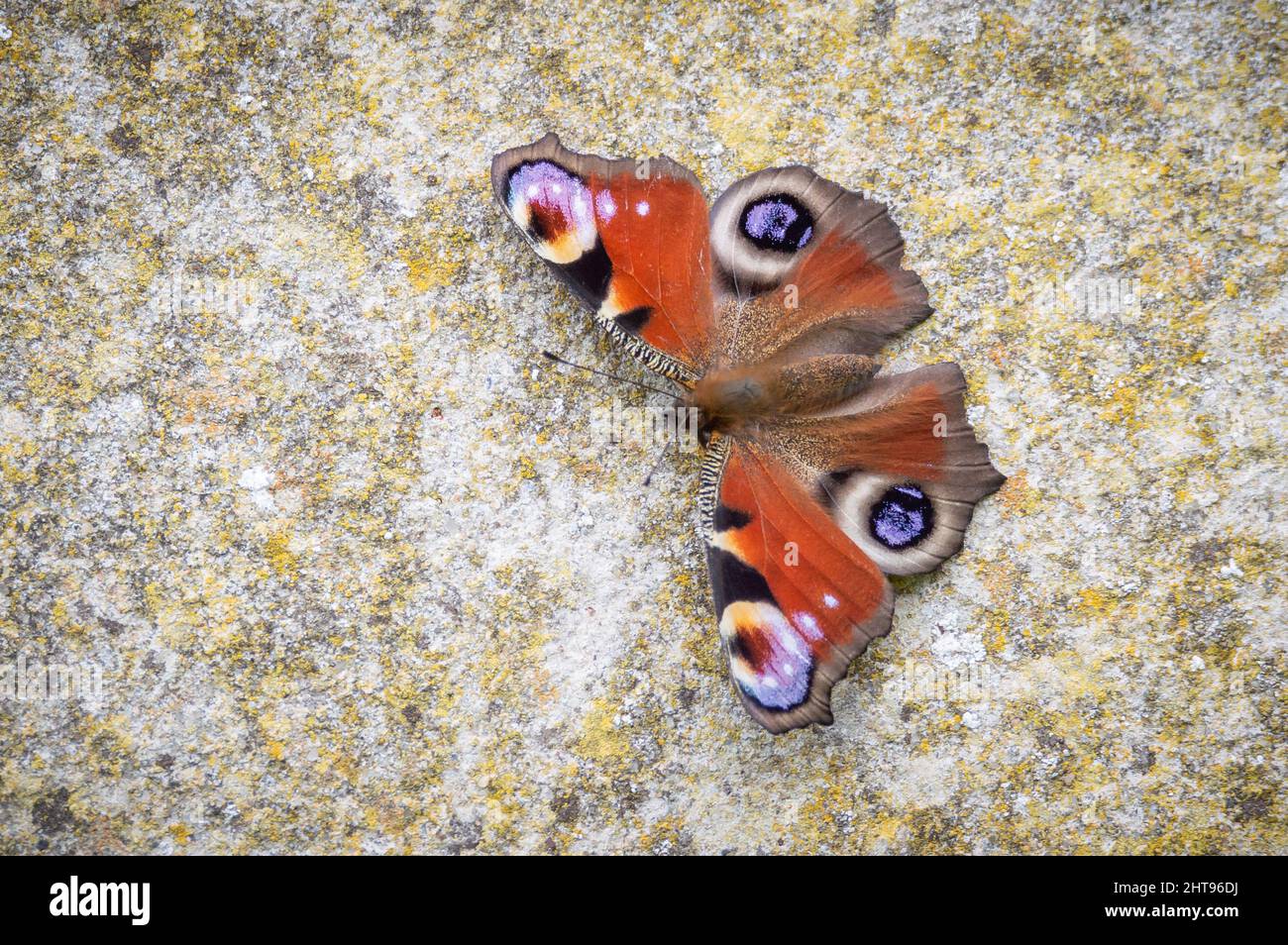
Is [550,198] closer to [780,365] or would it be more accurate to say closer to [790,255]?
[790,255]

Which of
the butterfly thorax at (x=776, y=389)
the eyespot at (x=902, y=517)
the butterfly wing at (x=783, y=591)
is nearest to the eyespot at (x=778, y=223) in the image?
the butterfly thorax at (x=776, y=389)

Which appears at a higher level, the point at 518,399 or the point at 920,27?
the point at 920,27

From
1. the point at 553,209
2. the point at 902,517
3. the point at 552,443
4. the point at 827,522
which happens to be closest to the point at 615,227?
the point at 553,209

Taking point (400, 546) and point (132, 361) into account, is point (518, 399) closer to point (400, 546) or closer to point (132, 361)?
point (400, 546)


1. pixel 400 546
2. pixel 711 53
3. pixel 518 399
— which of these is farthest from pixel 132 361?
pixel 711 53

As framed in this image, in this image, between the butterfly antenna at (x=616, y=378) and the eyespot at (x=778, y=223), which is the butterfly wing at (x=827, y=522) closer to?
the butterfly antenna at (x=616, y=378)
